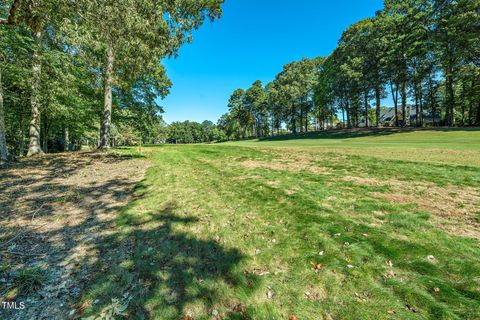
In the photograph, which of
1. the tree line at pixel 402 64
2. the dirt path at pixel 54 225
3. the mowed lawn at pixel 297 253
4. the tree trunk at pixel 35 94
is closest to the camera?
the mowed lawn at pixel 297 253

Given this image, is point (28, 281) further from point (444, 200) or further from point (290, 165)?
point (290, 165)

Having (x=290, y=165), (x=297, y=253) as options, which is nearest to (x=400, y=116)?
(x=290, y=165)

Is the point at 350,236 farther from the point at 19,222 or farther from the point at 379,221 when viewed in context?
the point at 19,222

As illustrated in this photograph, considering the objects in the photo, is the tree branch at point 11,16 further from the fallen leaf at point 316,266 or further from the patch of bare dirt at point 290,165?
the fallen leaf at point 316,266

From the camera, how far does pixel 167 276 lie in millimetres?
3186

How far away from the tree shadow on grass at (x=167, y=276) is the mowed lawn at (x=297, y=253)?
0.6 inches

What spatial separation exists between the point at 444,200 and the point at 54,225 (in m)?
8.84

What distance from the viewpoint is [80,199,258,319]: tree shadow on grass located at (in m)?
2.66

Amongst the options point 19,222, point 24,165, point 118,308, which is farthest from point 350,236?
point 24,165

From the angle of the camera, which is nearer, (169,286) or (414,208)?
(169,286)

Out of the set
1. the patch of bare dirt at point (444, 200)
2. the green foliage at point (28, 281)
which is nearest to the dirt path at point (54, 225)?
the green foliage at point (28, 281)

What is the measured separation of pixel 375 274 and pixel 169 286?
2837 mm

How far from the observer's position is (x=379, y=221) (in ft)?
14.6

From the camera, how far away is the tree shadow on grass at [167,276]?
266 centimetres
